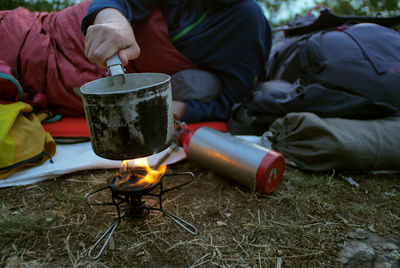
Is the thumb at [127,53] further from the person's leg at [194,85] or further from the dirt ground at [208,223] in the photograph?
the person's leg at [194,85]

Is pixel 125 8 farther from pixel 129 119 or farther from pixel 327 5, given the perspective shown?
pixel 327 5

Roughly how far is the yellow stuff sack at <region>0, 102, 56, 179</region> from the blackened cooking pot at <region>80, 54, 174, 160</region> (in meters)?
0.98

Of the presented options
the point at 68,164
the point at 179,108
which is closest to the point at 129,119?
the point at 68,164

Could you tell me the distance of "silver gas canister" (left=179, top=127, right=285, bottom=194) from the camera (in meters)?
1.66

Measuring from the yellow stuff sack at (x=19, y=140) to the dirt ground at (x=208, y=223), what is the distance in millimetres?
180

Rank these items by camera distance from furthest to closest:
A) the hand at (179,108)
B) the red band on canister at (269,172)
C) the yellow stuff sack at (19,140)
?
1. the hand at (179,108)
2. the yellow stuff sack at (19,140)
3. the red band on canister at (269,172)

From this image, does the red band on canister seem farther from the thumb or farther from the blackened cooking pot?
the thumb

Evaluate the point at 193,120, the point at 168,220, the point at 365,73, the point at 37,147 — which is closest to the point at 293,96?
the point at 365,73

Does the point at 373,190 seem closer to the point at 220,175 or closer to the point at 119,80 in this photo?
the point at 220,175

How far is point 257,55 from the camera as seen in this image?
257 cm

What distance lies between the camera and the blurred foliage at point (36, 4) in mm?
3172

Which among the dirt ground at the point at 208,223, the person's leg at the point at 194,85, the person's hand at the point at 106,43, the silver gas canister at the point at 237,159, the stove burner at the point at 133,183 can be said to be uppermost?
the person's hand at the point at 106,43

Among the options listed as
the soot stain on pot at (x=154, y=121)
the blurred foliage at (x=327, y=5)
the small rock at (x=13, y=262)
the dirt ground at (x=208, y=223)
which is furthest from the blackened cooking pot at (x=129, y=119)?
the blurred foliage at (x=327, y=5)

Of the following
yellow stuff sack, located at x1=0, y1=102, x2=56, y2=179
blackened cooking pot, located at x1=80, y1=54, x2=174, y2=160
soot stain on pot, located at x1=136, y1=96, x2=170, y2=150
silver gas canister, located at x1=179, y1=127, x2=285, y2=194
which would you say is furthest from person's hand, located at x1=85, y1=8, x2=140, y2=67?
yellow stuff sack, located at x1=0, y1=102, x2=56, y2=179
